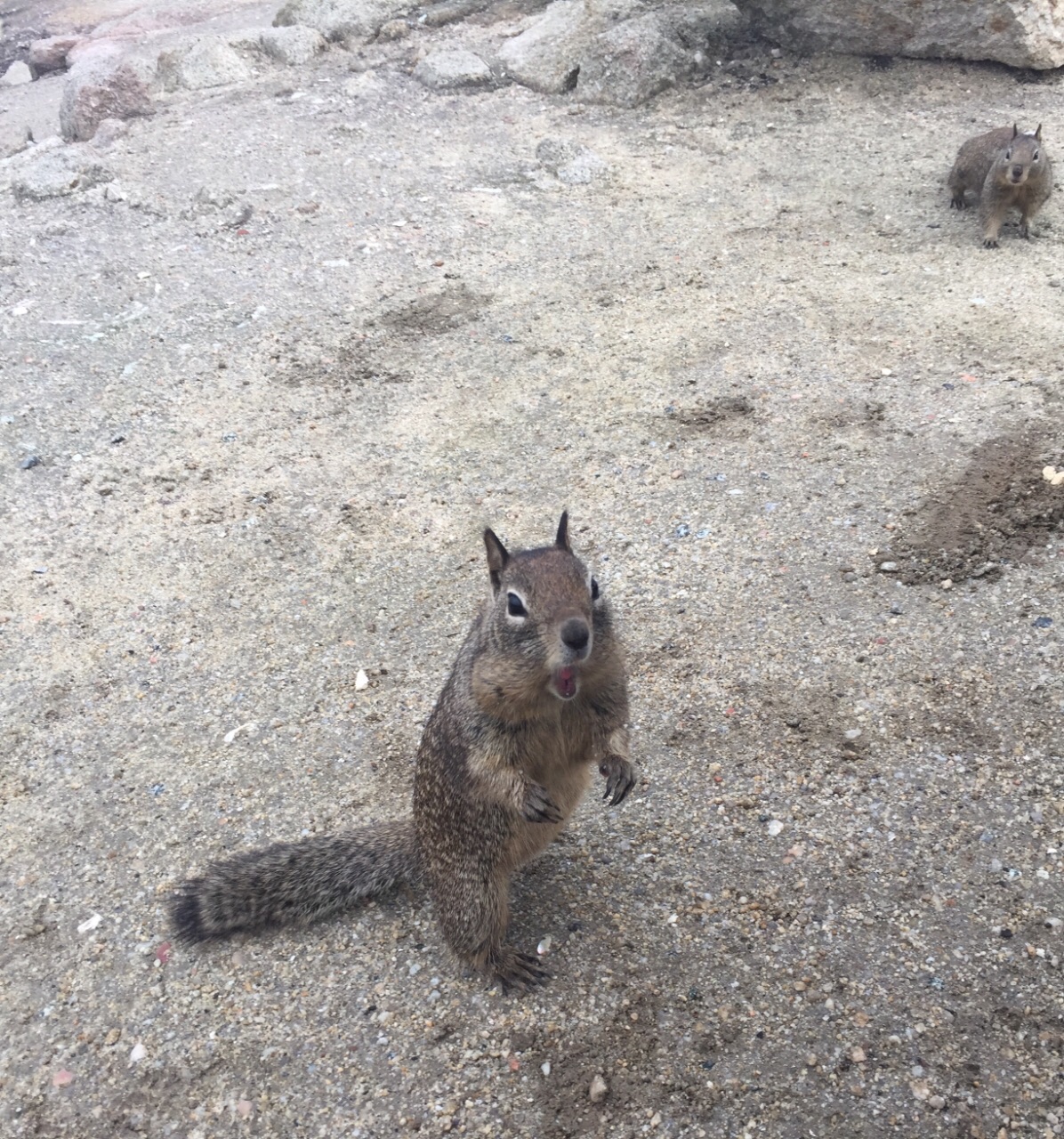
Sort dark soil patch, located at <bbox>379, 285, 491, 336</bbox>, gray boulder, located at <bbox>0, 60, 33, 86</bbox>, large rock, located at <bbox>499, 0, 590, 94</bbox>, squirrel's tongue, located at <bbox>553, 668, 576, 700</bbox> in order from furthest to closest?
gray boulder, located at <bbox>0, 60, 33, 86</bbox>, large rock, located at <bbox>499, 0, 590, 94</bbox>, dark soil patch, located at <bbox>379, 285, 491, 336</bbox>, squirrel's tongue, located at <bbox>553, 668, 576, 700</bbox>

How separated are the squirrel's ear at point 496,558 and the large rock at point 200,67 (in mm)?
11273

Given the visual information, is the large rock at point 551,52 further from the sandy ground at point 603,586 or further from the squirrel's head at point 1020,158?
the squirrel's head at point 1020,158

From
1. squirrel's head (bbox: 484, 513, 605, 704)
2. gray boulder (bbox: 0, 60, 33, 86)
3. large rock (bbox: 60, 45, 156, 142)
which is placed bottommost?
gray boulder (bbox: 0, 60, 33, 86)

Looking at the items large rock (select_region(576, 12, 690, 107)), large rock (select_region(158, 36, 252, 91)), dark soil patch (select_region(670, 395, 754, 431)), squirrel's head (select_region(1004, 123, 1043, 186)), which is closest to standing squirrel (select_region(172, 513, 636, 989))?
dark soil patch (select_region(670, 395, 754, 431))

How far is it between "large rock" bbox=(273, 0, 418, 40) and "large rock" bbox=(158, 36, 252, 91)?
135 centimetres

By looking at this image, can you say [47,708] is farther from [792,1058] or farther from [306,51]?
[306,51]

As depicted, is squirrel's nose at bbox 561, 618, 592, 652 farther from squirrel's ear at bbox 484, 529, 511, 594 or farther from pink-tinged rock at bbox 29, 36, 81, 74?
pink-tinged rock at bbox 29, 36, 81, 74

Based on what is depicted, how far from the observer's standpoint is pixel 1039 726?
4.27m

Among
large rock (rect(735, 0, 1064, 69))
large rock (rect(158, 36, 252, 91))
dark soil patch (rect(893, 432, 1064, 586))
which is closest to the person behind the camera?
dark soil patch (rect(893, 432, 1064, 586))

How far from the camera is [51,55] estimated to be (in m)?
16.7

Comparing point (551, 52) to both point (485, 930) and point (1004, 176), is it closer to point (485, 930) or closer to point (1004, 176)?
point (1004, 176)

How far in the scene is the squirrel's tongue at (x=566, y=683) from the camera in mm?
3258

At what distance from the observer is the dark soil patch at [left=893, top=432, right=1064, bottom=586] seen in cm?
520

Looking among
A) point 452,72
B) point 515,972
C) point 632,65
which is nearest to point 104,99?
point 452,72
